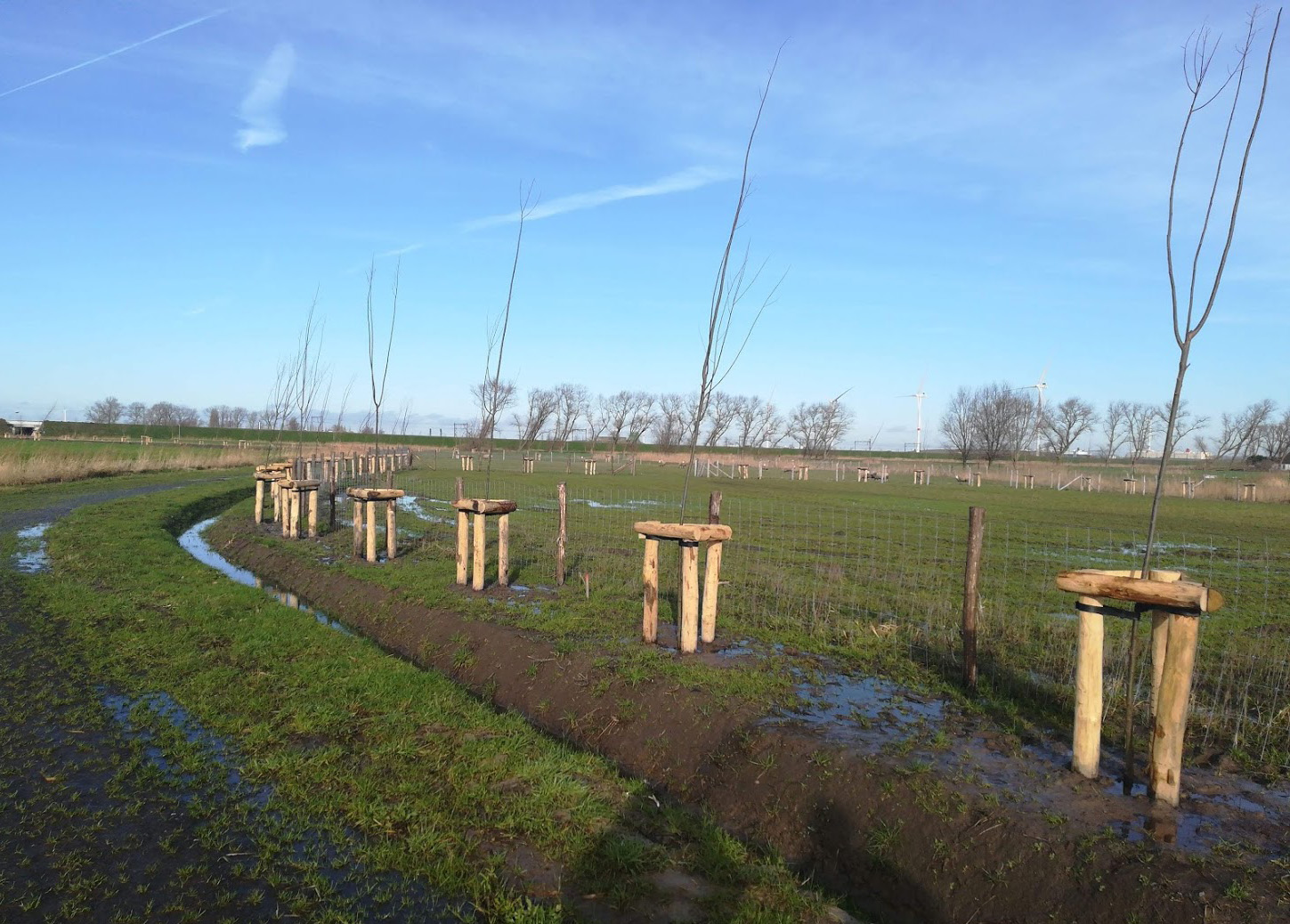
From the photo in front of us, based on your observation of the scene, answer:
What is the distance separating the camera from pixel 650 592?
7379 mm

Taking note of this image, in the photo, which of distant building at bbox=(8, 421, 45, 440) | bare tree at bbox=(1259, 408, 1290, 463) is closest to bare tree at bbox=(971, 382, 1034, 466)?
bare tree at bbox=(1259, 408, 1290, 463)

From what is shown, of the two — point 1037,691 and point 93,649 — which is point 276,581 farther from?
point 1037,691

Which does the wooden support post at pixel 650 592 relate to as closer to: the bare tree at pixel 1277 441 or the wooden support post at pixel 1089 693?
the wooden support post at pixel 1089 693

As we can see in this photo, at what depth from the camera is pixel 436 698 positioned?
248 inches

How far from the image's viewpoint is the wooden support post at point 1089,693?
183 inches

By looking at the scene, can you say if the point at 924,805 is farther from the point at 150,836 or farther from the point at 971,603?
the point at 150,836

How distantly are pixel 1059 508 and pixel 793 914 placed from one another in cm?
2606

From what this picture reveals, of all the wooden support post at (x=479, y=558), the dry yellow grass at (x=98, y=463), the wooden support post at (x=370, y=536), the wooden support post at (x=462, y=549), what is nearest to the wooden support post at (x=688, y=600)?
the wooden support post at (x=479, y=558)

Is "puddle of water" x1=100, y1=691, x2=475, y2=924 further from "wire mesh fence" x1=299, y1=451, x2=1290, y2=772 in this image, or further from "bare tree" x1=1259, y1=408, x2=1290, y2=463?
"bare tree" x1=1259, y1=408, x2=1290, y2=463

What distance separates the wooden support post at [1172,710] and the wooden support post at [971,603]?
1.95m

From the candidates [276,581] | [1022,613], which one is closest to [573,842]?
[1022,613]

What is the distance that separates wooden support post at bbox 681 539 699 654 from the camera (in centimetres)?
706

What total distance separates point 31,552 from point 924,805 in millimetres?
13804

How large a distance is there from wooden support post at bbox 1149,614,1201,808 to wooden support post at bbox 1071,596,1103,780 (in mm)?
352
